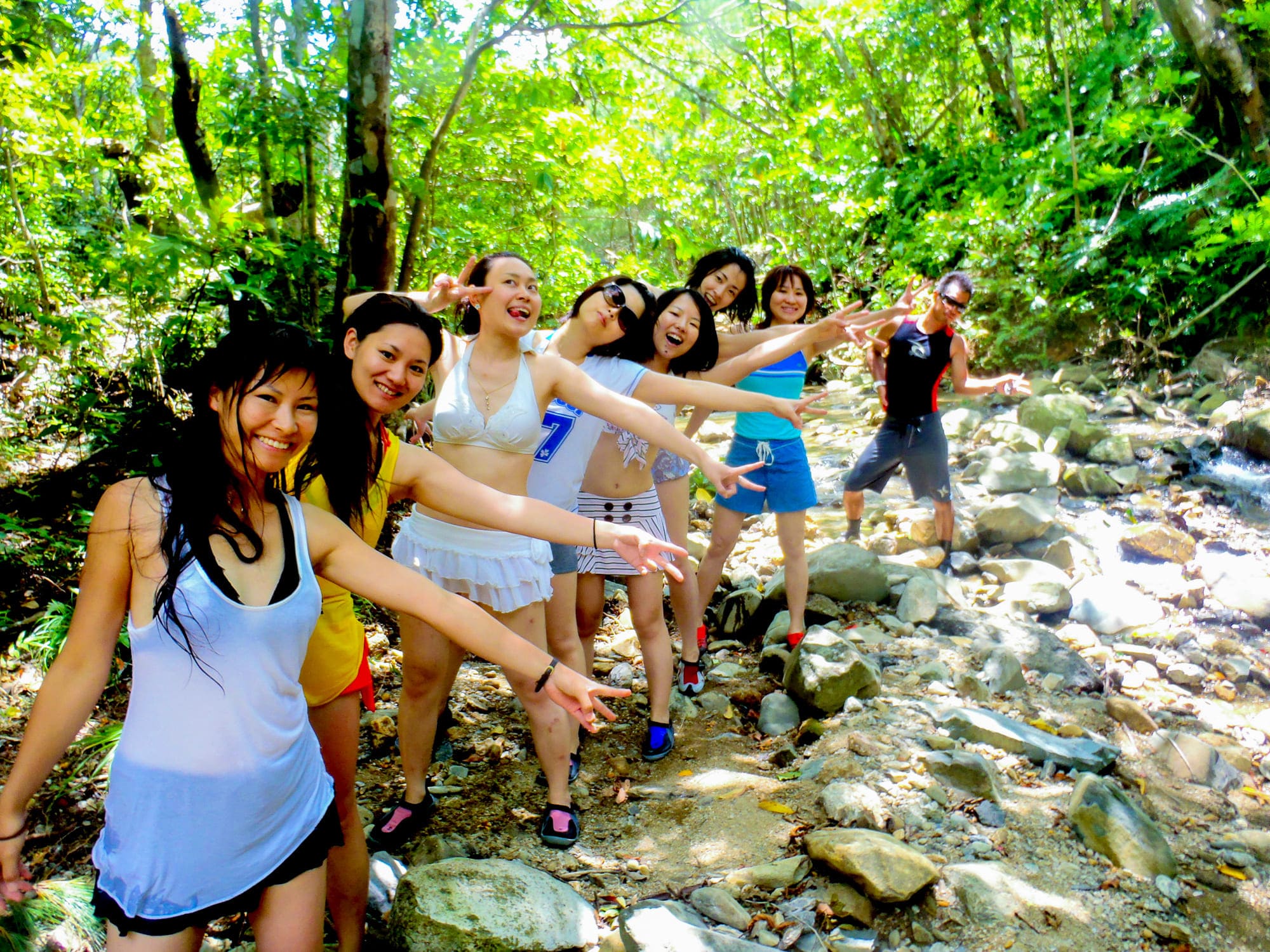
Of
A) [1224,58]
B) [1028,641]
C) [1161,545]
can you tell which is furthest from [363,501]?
[1224,58]

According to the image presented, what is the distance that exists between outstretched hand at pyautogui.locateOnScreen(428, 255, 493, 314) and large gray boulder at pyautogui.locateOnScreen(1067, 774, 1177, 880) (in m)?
2.68

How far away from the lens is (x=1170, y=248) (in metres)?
9.31

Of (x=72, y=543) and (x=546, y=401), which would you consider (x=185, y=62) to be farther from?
(x=546, y=401)

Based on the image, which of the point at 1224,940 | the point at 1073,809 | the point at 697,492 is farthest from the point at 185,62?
the point at 1224,940

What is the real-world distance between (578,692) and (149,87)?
7.85m

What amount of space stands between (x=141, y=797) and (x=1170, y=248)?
1067 centimetres

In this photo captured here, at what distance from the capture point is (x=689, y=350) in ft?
11.7

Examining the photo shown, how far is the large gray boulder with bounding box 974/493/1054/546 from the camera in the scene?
634 cm

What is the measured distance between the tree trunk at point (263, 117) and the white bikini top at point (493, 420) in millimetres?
2442

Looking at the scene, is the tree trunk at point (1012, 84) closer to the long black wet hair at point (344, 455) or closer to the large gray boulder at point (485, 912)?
the long black wet hair at point (344, 455)

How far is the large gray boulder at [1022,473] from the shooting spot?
7457 millimetres

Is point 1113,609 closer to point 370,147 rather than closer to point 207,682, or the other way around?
point 370,147

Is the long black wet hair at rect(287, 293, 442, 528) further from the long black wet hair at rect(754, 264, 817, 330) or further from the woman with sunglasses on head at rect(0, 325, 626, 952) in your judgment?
the long black wet hair at rect(754, 264, 817, 330)

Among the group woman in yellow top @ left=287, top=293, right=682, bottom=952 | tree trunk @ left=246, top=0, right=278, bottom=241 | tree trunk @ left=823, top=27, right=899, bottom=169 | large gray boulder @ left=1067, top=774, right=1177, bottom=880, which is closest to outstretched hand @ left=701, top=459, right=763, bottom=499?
woman in yellow top @ left=287, top=293, right=682, bottom=952
